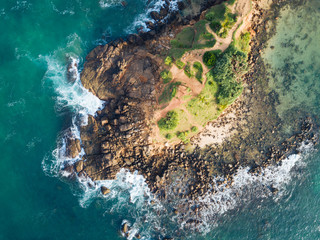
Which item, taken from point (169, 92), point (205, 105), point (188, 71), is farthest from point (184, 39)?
point (205, 105)

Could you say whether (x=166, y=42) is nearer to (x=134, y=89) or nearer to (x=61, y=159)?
(x=134, y=89)

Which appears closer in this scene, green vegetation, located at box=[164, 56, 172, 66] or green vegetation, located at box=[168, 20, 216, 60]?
green vegetation, located at box=[168, 20, 216, 60]

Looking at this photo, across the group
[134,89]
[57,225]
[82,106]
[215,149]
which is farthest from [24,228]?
[215,149]

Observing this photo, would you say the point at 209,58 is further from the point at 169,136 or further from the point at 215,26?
the point at 169,136

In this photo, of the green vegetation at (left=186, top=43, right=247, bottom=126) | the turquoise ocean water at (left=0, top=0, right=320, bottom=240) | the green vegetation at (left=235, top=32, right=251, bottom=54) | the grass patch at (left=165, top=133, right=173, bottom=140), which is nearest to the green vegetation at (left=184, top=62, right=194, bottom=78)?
the green vegetation at (left=186, top=43, right=247, bottom=126)

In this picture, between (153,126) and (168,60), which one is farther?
(153,126)

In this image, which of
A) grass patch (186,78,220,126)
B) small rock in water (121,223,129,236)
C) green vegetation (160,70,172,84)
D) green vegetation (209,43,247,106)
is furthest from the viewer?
small rock in water (121,223,129,236)

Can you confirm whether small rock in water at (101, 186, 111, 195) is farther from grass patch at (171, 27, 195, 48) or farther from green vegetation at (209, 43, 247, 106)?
grass patch at (171, 27, 195, 48)
